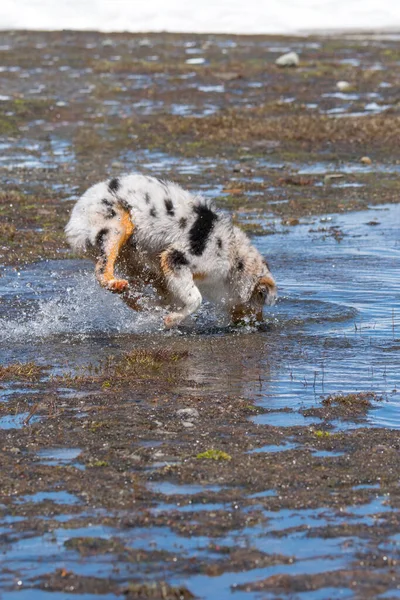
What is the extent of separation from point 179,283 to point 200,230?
511 millimetres

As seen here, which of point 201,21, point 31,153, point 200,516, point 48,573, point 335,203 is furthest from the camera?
point 201,21

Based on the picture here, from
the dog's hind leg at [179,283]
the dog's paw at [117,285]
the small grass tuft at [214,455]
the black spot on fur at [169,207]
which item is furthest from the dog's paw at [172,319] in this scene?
the small grass tuft at [214,455]

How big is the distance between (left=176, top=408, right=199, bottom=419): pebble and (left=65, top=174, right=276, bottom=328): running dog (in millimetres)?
2025

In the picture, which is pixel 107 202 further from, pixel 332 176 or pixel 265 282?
pixel 332 176

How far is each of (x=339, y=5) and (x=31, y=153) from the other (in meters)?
34.9

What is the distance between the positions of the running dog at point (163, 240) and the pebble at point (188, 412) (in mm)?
2025

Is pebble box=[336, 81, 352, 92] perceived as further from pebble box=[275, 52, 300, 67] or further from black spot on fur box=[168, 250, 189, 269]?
black spot on fur box=[168, 250, 189, 269]

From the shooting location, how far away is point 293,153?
747 inches

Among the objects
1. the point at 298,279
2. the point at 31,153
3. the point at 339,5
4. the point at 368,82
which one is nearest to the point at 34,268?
the point at 298,279

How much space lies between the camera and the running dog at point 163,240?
916 cm

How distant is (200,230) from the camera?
9336 mm

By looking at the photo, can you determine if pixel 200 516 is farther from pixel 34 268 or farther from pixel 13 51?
pixel 13 51

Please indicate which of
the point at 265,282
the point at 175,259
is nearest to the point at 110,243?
the point at 175,259

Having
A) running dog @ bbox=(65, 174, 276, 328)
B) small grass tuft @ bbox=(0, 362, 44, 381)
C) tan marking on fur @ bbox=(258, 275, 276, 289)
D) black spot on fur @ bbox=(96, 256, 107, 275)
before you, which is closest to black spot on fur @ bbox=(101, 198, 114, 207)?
running dog @ bbox=(65, 174, 276, 328)
